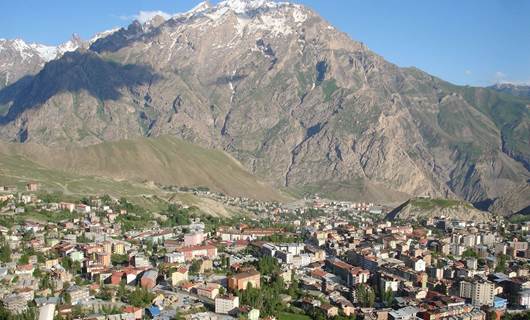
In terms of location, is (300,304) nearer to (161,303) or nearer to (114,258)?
(161,303)

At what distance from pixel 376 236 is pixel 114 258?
4190 centimetres

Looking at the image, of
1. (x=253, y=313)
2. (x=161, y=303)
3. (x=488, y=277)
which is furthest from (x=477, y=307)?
(x=161, y=303)

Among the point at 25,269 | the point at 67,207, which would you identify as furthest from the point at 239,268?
the point at 67,207

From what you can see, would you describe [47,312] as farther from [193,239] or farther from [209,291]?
[193,239]

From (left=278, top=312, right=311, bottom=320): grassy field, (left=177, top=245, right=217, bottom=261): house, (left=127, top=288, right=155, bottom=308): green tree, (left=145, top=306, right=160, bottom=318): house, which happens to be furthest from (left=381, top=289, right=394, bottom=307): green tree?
(left=177, top=245, right=217, bottom=261): house

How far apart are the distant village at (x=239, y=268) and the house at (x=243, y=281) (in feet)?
0.37

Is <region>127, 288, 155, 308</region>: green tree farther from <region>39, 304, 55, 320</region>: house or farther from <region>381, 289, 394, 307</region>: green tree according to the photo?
<region>381, 289, 394, 307</region>: green tree

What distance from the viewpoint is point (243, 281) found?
248 feet

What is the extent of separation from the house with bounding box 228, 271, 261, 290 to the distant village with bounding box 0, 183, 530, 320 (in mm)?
113

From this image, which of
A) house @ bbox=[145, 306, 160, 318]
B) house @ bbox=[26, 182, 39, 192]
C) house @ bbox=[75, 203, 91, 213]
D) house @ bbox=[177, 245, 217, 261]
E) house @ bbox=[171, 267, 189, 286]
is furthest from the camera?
house @ bbox=[26, 182, 39, 192]

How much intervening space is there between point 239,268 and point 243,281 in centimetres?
966

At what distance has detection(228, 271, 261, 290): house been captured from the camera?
75.1 m

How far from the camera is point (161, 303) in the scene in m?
69.2

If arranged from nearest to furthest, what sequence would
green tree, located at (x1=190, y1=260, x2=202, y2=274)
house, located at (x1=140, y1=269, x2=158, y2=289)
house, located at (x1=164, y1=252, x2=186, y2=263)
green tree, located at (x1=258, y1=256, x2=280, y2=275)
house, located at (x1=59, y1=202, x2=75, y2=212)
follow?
house, located at (x1=140, y1=269, x2=158, y2=289) → green tree, located at (x1=258, y1=256, x2=280, y2=275) → green tree, located at (x1=190, y1=260, x2=202, y2=274) → house, located at (x1=164, y1=252, x2=186, y2=263) → house, located at (x1=59, y1=202, x2=75, y2=212)
